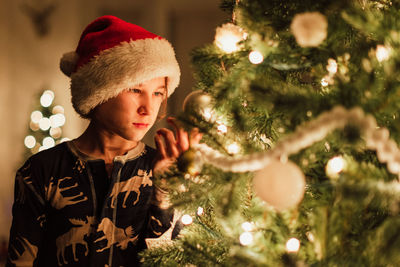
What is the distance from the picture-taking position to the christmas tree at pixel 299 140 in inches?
18.1

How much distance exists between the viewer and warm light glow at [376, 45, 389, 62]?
0.54m

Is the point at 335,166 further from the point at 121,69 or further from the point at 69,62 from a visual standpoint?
the point at 69,62

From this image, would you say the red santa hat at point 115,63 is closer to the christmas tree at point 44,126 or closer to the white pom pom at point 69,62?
the white pom pom at point 69,62

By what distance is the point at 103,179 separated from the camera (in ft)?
3.19

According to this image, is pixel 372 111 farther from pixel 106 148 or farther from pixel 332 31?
pixel 106 148

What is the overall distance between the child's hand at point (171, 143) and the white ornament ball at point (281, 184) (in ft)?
0.74

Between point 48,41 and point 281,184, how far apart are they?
11.7 feet

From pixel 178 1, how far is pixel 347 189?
3.17 metres

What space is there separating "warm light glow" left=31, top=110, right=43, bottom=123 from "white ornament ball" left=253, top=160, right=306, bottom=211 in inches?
124

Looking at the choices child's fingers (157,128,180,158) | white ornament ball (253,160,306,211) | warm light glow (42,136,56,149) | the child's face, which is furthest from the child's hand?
warm light glow (42,136,56,149)

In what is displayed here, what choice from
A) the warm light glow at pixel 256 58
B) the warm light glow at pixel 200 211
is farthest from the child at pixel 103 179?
the warm light glow at pixel 256 58

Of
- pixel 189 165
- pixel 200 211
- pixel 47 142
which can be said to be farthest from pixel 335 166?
pixel 47 142

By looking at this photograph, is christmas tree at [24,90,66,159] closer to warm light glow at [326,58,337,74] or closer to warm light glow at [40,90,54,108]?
warm light glow at [40,90,54,108]

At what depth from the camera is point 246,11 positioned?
562 mm
